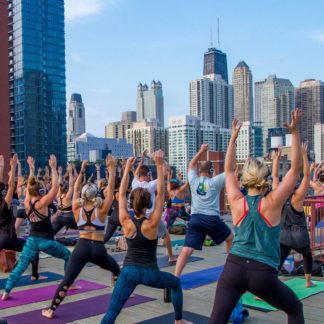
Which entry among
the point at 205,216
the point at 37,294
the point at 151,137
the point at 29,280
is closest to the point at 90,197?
the point at 205,216

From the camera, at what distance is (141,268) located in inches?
184

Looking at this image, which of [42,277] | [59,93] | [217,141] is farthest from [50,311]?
[217,141]

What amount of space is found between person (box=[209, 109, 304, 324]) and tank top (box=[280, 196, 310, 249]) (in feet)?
9.63

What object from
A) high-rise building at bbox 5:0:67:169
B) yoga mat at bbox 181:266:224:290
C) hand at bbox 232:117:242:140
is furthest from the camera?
high-rise building at bbox 5:0:67:169

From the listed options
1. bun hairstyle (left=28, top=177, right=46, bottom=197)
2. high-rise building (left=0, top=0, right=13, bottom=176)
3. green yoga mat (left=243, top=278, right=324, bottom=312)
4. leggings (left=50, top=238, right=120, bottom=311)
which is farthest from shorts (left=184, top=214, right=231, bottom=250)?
high-rise building (left=0, top=0, right=13, bottom=176)

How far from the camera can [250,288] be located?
3.66 m

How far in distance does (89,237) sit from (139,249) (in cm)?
132

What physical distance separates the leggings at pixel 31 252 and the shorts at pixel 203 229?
1.92 m

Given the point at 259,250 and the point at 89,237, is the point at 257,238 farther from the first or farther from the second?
the point at 89,237

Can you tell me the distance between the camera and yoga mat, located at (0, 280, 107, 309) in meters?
6.56

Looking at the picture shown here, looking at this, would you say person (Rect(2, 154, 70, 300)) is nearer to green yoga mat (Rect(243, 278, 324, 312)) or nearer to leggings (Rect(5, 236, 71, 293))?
leggings (Rect(5, 236, 71, 293))

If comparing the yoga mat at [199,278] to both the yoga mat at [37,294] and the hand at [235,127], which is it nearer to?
the yoga mat at [37,294]

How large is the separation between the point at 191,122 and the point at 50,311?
481 feet

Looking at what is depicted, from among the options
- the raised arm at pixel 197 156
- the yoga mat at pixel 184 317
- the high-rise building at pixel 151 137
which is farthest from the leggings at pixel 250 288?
the high-rise building at pixel 151 137
